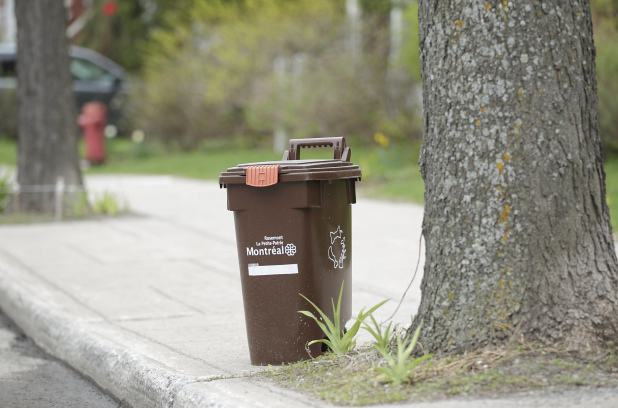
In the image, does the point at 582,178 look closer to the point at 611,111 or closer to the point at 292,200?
the point at 292,200

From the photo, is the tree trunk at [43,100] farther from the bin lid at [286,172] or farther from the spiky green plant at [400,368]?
the spiky green plant at [400,368]

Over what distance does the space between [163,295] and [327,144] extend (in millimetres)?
2463

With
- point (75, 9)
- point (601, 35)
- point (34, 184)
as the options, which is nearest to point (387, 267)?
point (34, 184)

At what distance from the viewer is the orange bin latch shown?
386cm

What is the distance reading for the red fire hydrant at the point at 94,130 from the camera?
18.4 meters

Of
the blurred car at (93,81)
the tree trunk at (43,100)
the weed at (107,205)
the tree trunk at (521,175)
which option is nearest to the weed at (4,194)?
the tree trunk at (43,100)

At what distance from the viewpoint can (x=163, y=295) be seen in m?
6.30

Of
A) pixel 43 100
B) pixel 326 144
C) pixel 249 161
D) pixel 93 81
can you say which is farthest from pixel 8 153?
pixel 326 144

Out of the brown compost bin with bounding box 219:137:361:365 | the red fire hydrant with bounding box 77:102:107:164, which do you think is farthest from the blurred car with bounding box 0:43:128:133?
the brown compost bin with bounding box 219:137:361:365

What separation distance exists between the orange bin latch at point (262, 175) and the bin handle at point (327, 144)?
44cm

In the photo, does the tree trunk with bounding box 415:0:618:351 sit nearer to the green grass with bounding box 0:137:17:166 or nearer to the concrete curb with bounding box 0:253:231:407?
the concrete curb with bounding box 0:253:231:407

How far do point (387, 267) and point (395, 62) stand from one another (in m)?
8.88

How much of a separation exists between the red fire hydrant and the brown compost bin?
15.0m

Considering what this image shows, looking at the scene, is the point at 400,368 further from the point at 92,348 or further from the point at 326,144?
the point at 92,348
